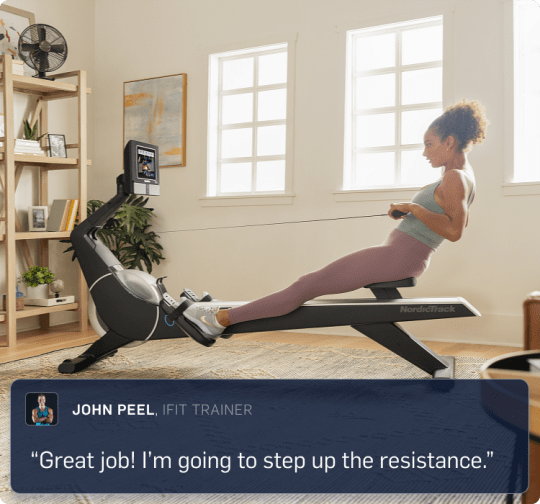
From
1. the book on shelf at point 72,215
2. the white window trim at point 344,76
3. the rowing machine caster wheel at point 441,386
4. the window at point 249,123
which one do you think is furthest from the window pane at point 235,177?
the rowing machine caster wheel at point 441,386

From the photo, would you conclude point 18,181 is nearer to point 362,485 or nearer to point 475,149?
point 475,149

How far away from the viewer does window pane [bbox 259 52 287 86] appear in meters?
4.18

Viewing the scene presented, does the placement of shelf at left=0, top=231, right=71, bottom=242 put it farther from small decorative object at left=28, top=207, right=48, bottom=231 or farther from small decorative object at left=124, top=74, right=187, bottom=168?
small decorative object at left=124, top=74, right=187, bottom=168

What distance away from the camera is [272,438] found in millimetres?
1748

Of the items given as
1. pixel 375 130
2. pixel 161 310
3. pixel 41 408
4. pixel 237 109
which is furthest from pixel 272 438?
pixel 237 109

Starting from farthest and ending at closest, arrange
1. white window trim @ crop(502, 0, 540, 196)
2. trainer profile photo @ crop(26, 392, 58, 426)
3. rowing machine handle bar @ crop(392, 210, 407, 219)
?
white window trim @ crop(502, 0, 540, 196)
rowing machine handle bar @ crop(392, 210, 407, 219)
trainer profile photo @ crop(26, 392, 58, 426)

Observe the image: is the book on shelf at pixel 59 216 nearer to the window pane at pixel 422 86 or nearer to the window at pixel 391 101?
the window at pixel 391 101

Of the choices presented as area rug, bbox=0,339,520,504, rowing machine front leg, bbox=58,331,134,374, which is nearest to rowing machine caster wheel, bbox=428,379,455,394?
area rug, bbox=0,339,520,504

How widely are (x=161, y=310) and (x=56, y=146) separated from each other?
208 centimetres

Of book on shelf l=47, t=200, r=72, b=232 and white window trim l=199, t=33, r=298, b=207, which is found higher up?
white window trim l=199, t=33, r=298, b=207

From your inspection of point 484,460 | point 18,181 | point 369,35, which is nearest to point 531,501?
point 484,460

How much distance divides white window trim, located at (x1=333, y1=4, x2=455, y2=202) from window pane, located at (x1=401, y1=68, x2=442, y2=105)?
156mm

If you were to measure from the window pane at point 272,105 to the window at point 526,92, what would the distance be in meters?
1.65

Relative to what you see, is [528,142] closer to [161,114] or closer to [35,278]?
[161,114]
